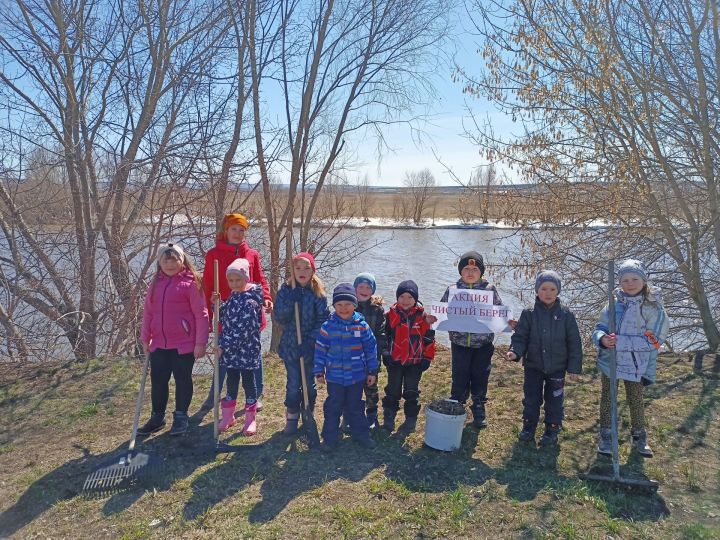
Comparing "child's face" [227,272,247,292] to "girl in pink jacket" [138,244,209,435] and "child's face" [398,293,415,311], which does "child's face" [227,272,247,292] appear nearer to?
"girl in pink jacket" [138,244,209,435]

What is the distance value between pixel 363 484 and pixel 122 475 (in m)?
1.77

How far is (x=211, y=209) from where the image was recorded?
789cm

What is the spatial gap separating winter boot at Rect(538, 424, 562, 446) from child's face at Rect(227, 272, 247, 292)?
9.53 ft

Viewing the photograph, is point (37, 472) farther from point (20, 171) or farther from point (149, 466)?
point (20, 171)

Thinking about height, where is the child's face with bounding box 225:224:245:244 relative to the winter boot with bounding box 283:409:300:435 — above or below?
above

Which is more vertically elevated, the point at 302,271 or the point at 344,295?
the point at 302,271

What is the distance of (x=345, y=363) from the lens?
4352mm

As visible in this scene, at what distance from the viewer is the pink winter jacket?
179 inches

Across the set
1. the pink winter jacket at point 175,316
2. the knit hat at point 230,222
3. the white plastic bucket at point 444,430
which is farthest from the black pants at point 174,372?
the white plastic bucket at point 444,430

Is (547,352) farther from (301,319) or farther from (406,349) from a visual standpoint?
(301,319)

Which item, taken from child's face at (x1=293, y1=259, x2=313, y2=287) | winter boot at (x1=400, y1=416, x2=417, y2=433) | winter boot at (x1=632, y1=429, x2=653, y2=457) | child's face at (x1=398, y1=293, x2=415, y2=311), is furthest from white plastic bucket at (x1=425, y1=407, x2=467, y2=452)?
child's face at (x1=293, y1=259, x2=313, y2=287)

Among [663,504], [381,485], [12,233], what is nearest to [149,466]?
[381,485]

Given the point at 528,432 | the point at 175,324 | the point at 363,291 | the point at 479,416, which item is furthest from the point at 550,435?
the point at 175,324

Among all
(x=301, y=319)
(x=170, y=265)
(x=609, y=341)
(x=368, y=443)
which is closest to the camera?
(x=609, y=341)
